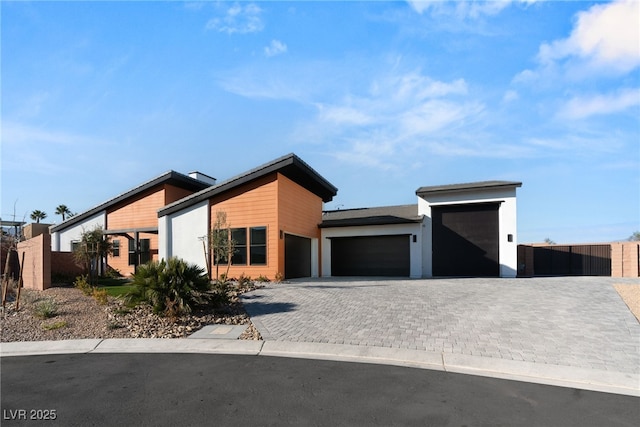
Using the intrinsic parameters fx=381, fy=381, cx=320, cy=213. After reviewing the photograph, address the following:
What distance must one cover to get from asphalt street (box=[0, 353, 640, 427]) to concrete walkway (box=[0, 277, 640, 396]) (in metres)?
0.66

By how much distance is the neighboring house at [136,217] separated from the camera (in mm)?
23812

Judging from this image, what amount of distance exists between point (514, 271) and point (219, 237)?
16002 mm

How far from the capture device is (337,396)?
16.8 ft

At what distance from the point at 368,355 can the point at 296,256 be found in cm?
1428

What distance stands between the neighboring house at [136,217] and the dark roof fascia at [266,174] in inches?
128

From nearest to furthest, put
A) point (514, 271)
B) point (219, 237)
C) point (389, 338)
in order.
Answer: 1. point (389, 338)
2. point (219, 237)
3. point (514, 271)

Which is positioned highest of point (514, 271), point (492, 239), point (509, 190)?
point (509, 190)

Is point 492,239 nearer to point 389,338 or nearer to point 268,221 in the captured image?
point 268,221

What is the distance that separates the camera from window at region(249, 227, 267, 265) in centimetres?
1867

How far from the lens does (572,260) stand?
77.9 ft

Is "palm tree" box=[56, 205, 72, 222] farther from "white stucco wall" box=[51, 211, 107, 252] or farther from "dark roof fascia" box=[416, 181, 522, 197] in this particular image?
"dark roof fascia" box=[416, 181, 522, 197]

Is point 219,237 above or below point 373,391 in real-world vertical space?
above

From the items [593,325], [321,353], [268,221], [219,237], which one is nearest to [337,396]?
[321,353]

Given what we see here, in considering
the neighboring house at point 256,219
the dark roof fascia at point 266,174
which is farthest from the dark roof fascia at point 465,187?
the neighboring house at point 256,219
